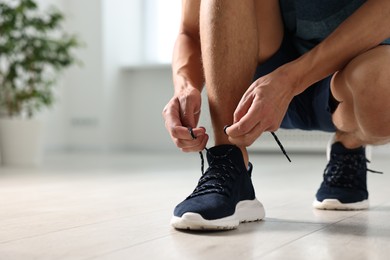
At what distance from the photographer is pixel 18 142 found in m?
3.89

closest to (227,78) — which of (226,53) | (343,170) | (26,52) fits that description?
(226,53)

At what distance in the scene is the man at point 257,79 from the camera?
48.1 inches

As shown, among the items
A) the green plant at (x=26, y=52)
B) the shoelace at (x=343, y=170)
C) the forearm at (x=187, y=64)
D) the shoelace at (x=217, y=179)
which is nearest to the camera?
the shoelace at (x=217, y=179)

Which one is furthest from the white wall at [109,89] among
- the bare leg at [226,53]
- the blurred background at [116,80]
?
the bare leg at [226,53]

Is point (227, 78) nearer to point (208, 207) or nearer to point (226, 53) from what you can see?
point (226, 53)

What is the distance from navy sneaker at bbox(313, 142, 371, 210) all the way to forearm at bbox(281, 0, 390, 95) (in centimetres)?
41

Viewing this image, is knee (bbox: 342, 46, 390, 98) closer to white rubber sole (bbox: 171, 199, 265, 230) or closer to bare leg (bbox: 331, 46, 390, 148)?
bare leg (bbox: 331, 46, 390, 148)

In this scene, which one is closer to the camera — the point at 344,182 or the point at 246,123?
the point at 246,123

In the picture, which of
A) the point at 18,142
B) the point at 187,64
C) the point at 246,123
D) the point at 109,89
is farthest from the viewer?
the point at 109,89

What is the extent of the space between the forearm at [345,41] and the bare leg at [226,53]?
0.10m

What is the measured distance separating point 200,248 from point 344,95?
1.84ft

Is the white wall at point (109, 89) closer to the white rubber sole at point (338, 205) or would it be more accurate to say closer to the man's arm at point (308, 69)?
the white rubber sole at point (338, 205)

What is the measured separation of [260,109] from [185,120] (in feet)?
0.57

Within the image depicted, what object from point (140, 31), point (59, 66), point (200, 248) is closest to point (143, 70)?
point (140, 31)
